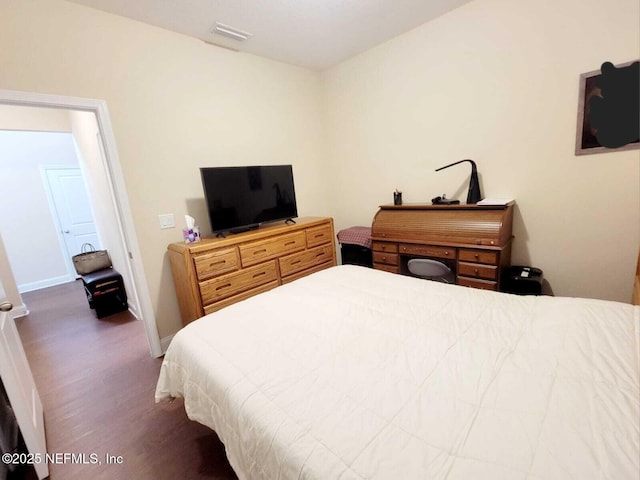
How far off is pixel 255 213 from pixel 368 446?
2207 mm

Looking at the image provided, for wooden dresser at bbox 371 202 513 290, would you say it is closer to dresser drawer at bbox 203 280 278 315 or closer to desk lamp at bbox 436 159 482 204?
desk lamp at bbox 436 159 482 204

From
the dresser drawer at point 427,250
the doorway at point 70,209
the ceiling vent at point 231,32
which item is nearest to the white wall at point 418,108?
the ceiling vent at point 231,32

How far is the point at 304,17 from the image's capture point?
219cm

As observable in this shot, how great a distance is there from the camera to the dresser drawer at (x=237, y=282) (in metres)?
2.16

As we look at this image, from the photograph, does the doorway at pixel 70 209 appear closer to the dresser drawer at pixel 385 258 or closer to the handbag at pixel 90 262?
the handbag at pixel 90 262

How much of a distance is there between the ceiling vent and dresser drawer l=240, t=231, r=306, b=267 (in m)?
1.77

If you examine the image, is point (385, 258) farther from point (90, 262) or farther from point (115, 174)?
point (90, 262)

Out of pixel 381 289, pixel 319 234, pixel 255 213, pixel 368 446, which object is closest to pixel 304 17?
pixel 255 213

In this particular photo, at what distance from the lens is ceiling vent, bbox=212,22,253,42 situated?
2.23 meters

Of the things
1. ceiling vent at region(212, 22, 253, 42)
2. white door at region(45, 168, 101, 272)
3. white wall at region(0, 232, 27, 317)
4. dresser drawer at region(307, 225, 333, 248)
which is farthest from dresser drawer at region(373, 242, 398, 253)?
white door at region(45, 168, 101, 272)

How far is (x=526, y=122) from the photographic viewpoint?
2.13 metres

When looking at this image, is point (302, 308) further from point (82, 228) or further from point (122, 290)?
point (82, 228)

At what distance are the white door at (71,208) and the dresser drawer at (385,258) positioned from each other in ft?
15.9

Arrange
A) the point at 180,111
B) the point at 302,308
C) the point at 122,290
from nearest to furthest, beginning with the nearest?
the point at 302,308 → the point at 180,111 → the point at 122,290
